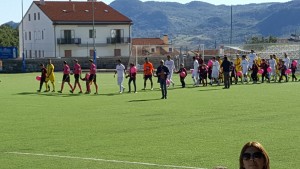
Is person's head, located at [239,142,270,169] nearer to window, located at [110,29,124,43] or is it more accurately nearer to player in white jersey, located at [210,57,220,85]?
player in white jersey, located at [210,57,220,85]

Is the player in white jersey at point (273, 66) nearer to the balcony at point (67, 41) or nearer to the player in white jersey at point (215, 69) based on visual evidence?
the player in white jersey at point (215, 69)

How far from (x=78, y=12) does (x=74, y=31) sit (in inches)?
165

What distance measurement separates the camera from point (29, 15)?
4309 inches

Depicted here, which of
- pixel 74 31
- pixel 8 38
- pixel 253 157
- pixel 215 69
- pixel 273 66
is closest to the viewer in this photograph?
pixel 253 157

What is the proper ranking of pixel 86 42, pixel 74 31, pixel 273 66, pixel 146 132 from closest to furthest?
pixel 146 132
pixel 273 66
pixel 74 31
pixel 86 42

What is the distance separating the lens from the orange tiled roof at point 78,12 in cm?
10019

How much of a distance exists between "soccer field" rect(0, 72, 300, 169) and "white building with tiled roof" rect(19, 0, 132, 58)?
69.0m

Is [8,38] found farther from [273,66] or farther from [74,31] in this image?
[273,66]

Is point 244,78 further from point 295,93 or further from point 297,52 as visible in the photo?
point 297,52

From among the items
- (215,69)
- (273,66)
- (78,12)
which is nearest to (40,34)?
(78,12)

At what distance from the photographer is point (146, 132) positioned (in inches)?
686

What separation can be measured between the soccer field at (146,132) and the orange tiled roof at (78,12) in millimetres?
71554

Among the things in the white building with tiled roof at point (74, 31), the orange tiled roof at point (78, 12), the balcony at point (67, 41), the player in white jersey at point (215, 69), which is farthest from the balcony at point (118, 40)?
the player in white jersey at point (215, 69)

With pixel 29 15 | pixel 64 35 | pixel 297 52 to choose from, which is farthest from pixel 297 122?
pixel 29 15
